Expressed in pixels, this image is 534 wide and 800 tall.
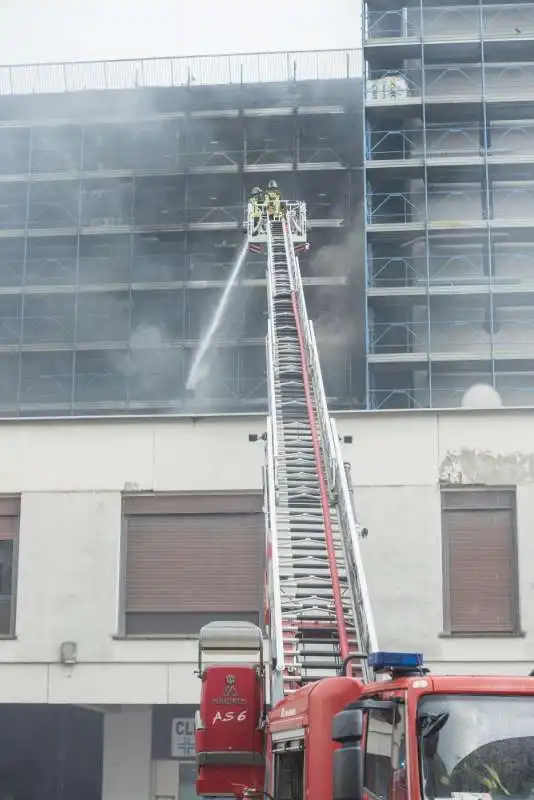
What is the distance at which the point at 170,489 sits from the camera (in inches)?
706

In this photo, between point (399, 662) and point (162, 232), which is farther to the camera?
point (162, 232)

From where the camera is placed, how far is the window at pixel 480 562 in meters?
17.1

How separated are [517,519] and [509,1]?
24223 mm

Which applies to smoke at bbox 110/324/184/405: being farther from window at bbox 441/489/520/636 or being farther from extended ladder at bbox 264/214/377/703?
window at bbox 441/489/520/636

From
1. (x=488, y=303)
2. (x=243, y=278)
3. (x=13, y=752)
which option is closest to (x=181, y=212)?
(x=243, y=278)

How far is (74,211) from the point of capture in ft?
124

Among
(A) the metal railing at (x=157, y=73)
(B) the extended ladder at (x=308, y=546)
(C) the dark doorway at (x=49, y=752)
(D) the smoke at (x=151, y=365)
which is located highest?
(A) the metal railing at (x=157, y=73)

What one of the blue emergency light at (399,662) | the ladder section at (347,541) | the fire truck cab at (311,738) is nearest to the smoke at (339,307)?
the ladder section at (347,541)

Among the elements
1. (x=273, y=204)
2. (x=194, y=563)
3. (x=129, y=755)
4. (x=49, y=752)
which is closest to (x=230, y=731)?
(x=194, y=563)

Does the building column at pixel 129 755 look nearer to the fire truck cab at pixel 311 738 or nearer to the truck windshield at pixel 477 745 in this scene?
the fire truck cab at pixel 311 738

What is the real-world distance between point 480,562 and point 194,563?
4252 millimetres

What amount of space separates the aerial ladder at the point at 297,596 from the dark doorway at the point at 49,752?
374 inches

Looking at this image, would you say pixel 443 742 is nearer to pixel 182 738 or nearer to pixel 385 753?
pixel 385 753

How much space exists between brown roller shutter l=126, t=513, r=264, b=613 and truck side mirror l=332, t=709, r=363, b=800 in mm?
10684
